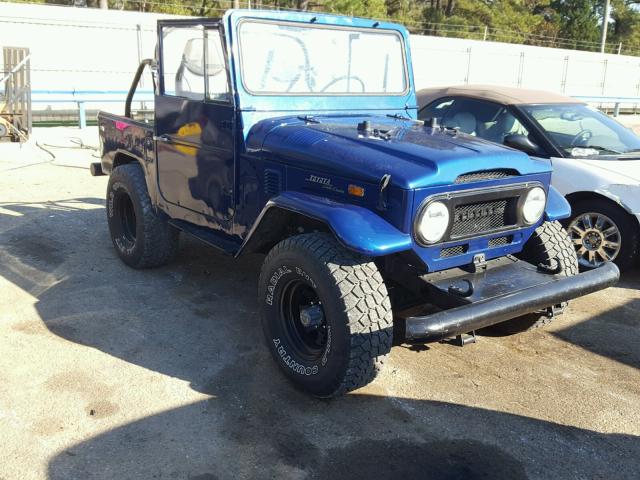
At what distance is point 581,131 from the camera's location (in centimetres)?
625

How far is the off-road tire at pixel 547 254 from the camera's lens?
404 cm

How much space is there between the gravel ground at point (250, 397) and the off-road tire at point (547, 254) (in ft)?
0.71

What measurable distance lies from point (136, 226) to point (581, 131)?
4.31 metres

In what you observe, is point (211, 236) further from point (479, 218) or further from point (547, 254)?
point (547, 254)

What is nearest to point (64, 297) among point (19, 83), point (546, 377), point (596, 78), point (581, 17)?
point (546, 377)

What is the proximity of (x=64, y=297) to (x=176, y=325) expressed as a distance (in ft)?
3.42

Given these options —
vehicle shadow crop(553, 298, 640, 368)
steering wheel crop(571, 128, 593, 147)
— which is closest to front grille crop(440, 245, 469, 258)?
vehicle shadow crop(553, 298, 640, 368)

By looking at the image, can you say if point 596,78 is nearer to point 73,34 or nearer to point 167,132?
point 73,34

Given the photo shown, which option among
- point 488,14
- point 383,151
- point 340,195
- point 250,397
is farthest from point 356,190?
point 488,14

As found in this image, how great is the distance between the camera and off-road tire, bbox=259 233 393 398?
3.20 meters

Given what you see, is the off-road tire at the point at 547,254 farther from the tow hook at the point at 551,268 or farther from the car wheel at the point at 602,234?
the car wheel at the point at 602,234

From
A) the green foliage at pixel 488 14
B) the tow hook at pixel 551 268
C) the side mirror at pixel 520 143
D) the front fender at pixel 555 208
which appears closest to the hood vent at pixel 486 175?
the front fender at pixel 555 208

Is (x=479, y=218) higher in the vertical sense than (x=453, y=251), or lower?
higher

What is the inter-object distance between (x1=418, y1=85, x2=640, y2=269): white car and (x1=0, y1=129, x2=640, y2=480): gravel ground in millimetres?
569
